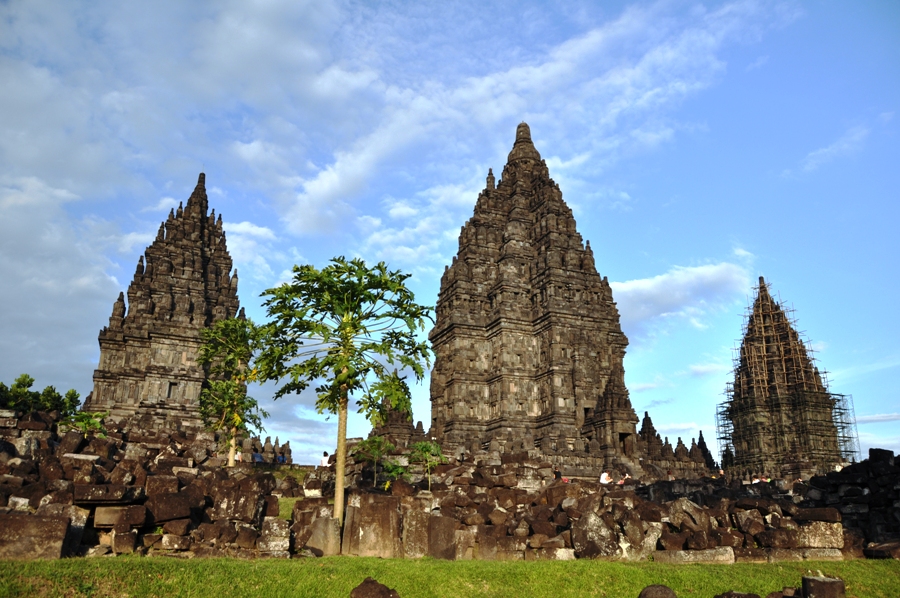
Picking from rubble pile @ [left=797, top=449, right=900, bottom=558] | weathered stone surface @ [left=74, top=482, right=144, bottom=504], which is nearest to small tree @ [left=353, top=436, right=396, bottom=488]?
weathered stone surface @ [left=74, top=482, right=144, bottom=504]

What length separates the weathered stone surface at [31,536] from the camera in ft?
33.5

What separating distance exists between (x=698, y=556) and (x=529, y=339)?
→ 103 ft

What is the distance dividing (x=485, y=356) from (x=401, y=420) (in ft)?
38.0

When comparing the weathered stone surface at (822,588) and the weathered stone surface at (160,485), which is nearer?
the weathered stone surface at (822,588)

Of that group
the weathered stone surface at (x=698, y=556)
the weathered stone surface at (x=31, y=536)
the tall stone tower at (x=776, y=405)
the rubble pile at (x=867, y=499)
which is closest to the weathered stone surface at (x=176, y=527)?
the weathered stone surface at (x=31, y=536)

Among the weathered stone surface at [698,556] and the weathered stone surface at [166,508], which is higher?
the weathered stone surface at [166,508]

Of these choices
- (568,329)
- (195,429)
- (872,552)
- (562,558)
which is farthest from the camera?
(568,329)

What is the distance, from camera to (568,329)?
44062 millimetres

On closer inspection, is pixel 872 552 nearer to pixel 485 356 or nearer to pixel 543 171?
pixel 485 356

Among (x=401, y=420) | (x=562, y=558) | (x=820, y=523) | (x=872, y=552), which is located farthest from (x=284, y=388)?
(x=401, y=420)

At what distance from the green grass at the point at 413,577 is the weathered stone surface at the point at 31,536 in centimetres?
46

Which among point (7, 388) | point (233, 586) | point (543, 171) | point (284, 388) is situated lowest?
point (233, 586)

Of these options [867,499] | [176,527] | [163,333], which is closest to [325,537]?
[176,527]

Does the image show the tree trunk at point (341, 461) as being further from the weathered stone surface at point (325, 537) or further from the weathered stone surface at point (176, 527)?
the weathered stone surface at point (176, 527)
